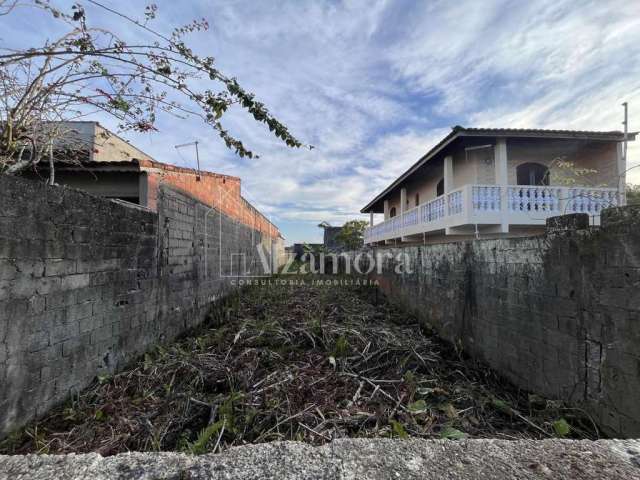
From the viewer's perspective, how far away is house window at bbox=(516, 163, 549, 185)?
8.38 metres

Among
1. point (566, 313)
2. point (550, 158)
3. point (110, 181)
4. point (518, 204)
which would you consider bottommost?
point (566, 313)

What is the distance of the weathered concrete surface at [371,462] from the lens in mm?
978

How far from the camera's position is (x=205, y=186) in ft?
25.0

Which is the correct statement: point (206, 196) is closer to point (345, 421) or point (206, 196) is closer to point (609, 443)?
point (345, 421)

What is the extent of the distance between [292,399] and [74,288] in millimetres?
1915

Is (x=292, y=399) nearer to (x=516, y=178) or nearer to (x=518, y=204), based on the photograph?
(x=518, y=204)

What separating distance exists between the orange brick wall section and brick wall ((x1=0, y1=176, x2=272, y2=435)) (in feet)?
2.75

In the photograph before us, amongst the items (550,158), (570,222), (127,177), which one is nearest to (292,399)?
(570,222)

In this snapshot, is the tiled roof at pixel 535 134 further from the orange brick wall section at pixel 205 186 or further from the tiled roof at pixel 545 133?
the orange brick wall section at pixel 205 186

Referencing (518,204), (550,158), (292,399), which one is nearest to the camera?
(292,399)

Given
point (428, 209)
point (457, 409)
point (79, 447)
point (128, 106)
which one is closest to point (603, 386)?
point (457, 409)

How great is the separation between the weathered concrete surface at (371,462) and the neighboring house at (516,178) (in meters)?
6.51

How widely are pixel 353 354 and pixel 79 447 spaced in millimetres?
2309

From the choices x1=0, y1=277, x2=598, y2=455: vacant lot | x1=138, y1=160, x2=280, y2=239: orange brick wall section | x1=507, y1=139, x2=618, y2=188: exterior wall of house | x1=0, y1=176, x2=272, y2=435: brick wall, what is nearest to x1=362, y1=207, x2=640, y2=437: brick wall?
x1=0, y1=277, x2=598, y2=455: vacant lot
